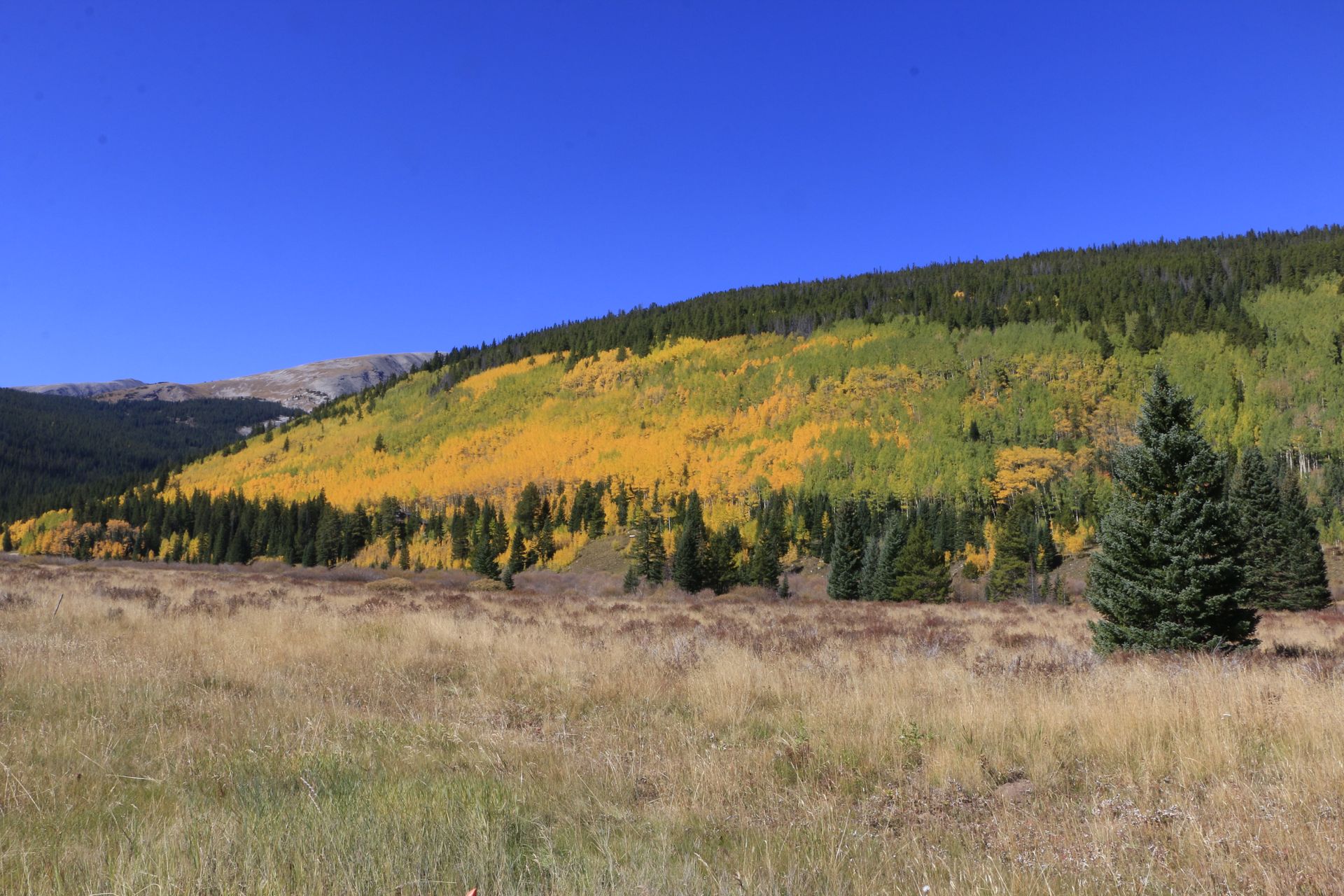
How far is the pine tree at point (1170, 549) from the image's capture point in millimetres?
11633

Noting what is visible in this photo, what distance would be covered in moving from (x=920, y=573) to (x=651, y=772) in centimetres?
4691

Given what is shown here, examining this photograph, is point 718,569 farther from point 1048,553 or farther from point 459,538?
point 459,538

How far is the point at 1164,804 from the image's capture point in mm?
4422

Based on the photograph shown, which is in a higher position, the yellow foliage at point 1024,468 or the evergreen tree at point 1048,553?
the yellow foliage at point 1024,468

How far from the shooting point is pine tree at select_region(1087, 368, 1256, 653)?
1163 centimetres

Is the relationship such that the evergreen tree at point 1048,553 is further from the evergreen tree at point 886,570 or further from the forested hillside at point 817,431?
the evergreen tree at point 886,570

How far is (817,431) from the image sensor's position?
4385 inches

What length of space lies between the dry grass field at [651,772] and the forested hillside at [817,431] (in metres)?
49.9

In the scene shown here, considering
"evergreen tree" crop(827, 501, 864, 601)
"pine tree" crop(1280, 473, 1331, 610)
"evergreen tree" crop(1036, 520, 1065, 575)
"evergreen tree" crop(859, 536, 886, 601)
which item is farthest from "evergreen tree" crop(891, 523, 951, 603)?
"evergreen tree" crop(1036, 520, 1065, 575)

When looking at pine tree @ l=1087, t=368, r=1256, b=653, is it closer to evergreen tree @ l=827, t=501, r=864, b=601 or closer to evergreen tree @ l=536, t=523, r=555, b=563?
→ evergreen tree @ l=827, t=501, r=864, b=601

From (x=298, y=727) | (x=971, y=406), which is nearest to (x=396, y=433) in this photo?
(x=971, y=406)

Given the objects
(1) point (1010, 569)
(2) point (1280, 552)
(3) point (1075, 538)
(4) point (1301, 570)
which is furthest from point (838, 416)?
(4) point (1301, 570)

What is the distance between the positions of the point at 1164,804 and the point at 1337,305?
6554 inches

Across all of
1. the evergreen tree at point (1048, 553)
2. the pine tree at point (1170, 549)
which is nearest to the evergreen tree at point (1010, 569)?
the evergreen tree at point (1048, 553)
